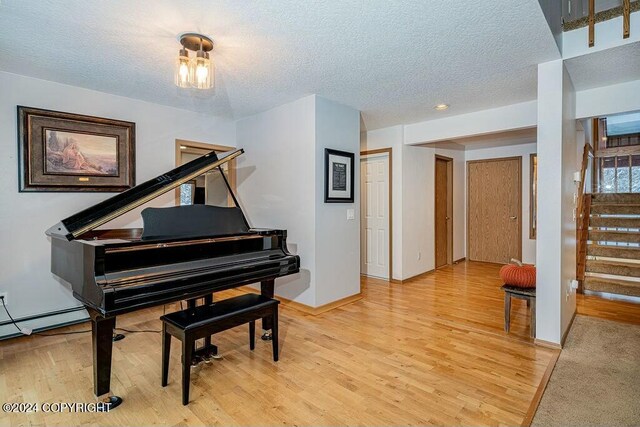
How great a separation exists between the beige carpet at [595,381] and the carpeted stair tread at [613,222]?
1896 mm

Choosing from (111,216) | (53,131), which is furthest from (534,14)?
(53,131)

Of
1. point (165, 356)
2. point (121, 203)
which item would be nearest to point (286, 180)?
point (121, 203)

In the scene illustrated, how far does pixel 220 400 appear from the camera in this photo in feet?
6.60

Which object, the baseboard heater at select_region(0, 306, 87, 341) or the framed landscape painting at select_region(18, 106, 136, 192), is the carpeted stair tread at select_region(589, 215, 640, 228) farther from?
the baseboard heater at select_region(0, 306, 87, 341)

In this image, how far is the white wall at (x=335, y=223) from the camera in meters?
3.54

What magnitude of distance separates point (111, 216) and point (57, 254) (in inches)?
23.2

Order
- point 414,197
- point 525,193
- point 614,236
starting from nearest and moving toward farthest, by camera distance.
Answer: point 614,236 < point 414,197 < point 525,193

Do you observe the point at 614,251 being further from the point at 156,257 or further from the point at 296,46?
the point at 156,257

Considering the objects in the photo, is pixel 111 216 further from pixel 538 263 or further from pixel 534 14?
pixel 538 263

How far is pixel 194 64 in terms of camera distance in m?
2.29

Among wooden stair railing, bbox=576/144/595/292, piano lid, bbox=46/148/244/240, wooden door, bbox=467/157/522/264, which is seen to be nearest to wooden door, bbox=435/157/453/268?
wooden door, bbox=467/157/522/264

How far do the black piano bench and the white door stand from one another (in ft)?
9.58

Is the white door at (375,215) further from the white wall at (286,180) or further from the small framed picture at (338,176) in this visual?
the white wall at (286,180)

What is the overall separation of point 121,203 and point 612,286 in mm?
5180
